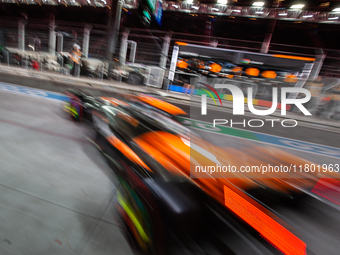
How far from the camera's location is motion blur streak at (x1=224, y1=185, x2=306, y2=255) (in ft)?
3.08

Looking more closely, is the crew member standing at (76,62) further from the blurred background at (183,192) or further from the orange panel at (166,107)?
the orange panel at (166,107)

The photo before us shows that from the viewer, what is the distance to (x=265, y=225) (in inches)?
40.5

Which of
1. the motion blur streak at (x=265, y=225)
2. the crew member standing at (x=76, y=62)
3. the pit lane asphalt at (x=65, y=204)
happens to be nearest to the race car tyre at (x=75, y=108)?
the pit lane asphalt at (x=65, y=204)

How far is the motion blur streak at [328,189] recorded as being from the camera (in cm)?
143

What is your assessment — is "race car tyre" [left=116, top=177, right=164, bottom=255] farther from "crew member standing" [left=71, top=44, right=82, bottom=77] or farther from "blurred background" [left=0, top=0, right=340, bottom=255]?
"crew member standing" [left=71, top=44, right=82, bottom=77]

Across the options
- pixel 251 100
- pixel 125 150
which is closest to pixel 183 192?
pixel 125 150

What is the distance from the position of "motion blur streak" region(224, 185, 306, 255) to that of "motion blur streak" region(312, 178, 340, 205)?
650 mm

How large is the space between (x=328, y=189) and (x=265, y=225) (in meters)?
0.93

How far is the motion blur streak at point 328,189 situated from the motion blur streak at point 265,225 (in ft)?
2.13

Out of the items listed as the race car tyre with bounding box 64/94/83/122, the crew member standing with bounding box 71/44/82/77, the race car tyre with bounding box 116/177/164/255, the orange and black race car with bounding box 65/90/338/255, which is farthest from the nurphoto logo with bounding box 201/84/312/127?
the crew member standing with bounding box 71/44/82/77

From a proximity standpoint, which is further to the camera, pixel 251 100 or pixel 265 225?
pixel 251 100

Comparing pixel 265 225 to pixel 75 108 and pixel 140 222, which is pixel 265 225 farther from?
pixel 75 108

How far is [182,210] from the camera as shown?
3.61 ft

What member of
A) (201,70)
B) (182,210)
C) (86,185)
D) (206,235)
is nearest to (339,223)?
(206,235)
